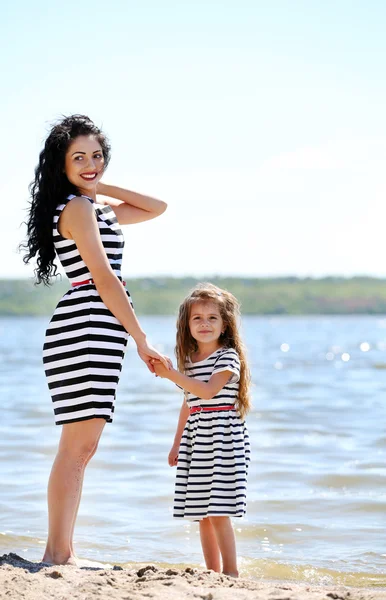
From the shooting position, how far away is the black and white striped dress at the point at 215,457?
4.03 m

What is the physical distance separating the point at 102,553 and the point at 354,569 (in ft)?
4.89

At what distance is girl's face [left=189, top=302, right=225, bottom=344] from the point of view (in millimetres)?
4250

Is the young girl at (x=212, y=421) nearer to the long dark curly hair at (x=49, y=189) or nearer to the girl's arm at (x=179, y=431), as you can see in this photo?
the girl's arm at (x=179, y=431)

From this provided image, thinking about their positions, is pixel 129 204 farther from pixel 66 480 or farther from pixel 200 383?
pixel 66 480

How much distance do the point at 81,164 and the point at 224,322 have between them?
104cm

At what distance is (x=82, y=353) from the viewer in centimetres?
382

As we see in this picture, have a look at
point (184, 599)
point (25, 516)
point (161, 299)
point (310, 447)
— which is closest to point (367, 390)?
point (310, 447)

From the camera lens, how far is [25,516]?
600 centimetres

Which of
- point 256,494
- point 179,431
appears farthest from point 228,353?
point 256,494

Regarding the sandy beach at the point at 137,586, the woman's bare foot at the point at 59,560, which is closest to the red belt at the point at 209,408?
the sandy beach at the point at 137,586

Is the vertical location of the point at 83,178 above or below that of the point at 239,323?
above

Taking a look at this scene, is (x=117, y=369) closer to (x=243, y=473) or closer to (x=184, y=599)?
(x=243, y=473)

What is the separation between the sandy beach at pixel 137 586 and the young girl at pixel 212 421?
1.11 ft

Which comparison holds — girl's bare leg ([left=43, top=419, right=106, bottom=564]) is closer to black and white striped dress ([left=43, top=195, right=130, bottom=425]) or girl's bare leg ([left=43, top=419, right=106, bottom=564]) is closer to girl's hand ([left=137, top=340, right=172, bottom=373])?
black and white striped dress ([left=43, top=195, right=130, bottom=425])
